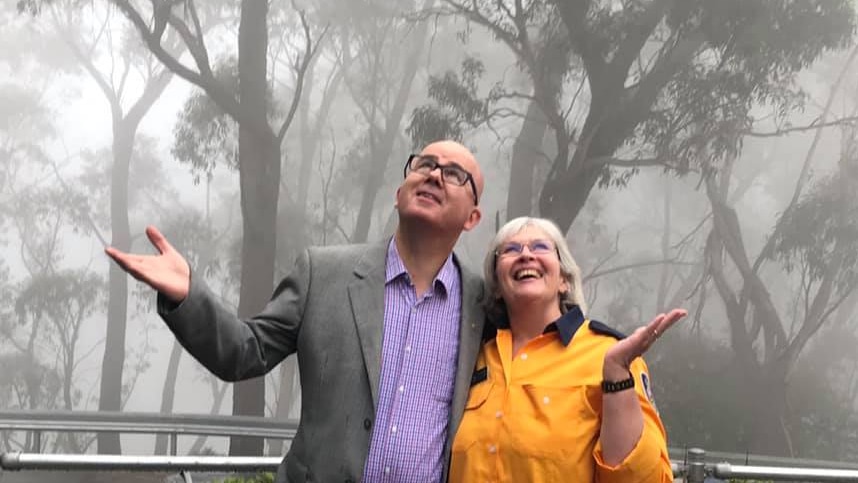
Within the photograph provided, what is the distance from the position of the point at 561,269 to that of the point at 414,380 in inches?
14.6

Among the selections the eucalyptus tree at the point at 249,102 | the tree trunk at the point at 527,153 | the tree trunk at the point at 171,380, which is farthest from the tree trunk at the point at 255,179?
the tree trunk at the point at 527,153

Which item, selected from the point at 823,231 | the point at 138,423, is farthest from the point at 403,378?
the point at 823,231

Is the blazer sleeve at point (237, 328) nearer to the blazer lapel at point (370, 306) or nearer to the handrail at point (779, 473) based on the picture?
the blazer lapel at point (370, 306)

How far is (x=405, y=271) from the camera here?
1386mm

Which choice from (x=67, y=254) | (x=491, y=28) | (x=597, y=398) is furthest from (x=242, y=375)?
(x=491, y=28)

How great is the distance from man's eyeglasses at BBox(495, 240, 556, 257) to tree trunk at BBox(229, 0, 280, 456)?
21.7 ft

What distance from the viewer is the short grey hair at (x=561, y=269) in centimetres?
143

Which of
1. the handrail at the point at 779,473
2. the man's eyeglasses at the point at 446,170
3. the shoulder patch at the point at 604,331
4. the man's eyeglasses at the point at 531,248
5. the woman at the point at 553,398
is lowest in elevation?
the handrail at the point at 779,473

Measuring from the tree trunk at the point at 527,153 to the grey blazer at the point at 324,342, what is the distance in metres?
7.01

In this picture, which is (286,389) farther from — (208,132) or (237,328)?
(237,328)

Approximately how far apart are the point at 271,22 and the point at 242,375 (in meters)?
7.45

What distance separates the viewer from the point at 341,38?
8.29 m

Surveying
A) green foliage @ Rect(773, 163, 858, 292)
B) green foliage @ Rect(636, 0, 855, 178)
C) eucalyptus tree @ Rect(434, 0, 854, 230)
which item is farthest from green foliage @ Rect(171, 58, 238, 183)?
green foliage @ Rect(773, 163, 858, 292)

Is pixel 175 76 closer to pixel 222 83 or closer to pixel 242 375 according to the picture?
pixel 222 83
